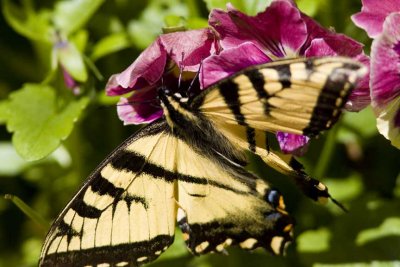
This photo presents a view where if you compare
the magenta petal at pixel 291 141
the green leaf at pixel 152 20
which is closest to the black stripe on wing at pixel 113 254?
the magenta petal at pixel 291 141

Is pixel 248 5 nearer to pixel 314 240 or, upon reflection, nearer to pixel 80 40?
pixel 80 40

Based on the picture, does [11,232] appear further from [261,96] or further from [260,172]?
[261,96]

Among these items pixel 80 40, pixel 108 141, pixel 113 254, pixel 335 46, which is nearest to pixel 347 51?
pixel 335 46

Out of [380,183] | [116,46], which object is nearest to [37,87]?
[116,46]

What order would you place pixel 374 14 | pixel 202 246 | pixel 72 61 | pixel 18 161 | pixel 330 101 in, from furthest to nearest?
1. pixel 18 161
2. pixel 72 61
3. pixel 202 246
4. pixel 374 14
5. pixel 330 101

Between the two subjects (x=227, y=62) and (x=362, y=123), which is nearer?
(x=227, y=62)

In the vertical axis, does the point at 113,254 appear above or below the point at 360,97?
below

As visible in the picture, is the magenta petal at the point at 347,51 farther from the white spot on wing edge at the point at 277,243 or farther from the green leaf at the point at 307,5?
the green leaf at the point at 307,5
